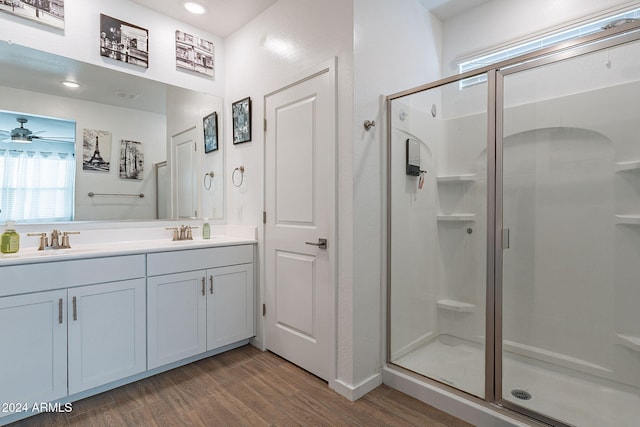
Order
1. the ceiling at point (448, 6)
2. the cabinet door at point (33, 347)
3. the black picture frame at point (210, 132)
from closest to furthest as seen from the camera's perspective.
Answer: the cabinet door at point (33, 347) < the ceiling at point (448, 6) < the black picture frame at point (210, 132)

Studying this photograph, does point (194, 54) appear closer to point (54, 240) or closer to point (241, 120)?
point (241, 120)

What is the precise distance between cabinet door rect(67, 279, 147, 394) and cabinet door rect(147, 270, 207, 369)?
0.06 m

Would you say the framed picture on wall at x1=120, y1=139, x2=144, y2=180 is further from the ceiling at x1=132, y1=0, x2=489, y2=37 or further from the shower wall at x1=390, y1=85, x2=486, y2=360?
the shower wall at x1=390, y1=85, x2=486, y2=360

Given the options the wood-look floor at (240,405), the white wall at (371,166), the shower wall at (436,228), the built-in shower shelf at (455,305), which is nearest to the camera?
the wood-look floor at (240,405)

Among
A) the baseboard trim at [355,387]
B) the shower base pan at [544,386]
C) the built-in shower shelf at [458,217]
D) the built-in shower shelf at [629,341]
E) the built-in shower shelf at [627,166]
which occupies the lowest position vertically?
the baseboard trim at [355,387]

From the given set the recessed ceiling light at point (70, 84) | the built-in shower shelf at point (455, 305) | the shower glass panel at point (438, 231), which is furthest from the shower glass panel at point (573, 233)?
the recessed ceiling light at point (70, 84)

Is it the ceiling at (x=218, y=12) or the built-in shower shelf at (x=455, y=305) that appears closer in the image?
the built-in shower shelf at (x=455, y=305)

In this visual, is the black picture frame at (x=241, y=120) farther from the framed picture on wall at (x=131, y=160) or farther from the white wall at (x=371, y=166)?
the white wall at (x=371, y=166)

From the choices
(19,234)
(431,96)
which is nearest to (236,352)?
(19,234)

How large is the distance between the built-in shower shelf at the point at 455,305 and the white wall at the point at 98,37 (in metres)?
2.74

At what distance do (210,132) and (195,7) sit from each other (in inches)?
39.3

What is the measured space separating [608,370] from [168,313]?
114 inches

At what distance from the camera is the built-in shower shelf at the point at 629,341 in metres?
1.89

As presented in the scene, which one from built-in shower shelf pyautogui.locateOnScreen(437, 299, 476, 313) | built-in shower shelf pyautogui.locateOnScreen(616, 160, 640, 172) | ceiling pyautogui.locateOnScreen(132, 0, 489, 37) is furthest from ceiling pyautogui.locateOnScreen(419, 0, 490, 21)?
built-in shower shelf pyautogui.locateOnScreen(437, 299, 476, 313)
